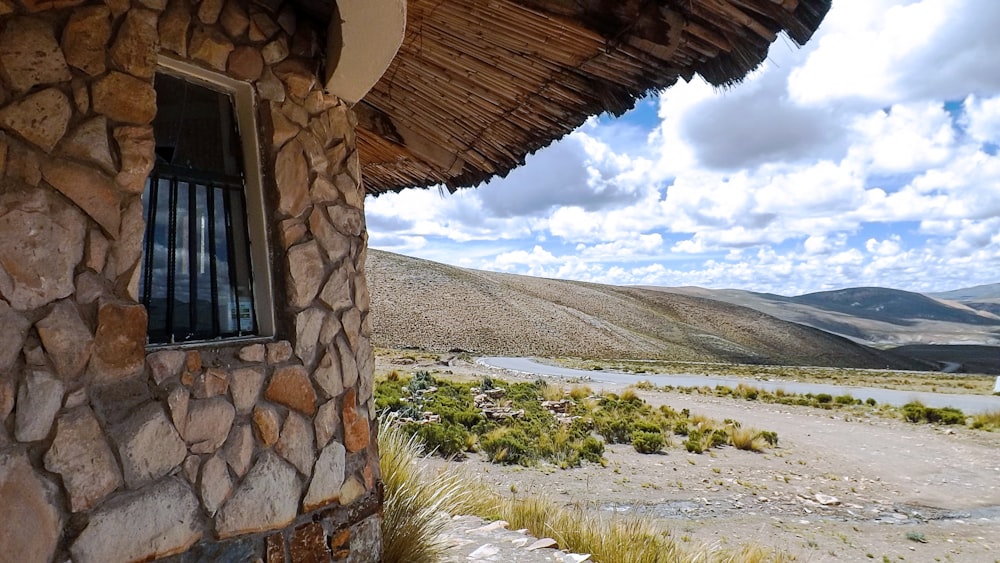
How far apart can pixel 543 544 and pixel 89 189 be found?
3.97 metres

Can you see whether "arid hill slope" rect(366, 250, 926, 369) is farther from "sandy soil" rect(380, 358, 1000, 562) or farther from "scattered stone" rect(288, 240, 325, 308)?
"scattered stone" rect(288, 240, 325, 308)

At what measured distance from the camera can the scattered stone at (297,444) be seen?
9.03 feet

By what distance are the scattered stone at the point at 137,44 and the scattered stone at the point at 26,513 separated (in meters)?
1.42

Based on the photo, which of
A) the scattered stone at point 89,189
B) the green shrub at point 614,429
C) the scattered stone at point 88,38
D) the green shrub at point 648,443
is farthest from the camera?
the green shrub at point 614,429

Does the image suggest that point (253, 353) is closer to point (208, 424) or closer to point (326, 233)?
point (208, 424)

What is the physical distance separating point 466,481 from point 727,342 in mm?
67019

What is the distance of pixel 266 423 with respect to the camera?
2680 mm

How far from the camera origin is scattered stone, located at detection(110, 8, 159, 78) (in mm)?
2381

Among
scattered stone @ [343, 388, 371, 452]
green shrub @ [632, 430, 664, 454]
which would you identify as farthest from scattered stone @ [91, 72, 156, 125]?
green shrub @ [632, 430, 664, 454]

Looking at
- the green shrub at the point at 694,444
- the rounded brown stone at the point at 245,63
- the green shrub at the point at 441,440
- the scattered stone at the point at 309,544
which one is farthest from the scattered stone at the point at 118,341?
the green shrub at the point at 694,444

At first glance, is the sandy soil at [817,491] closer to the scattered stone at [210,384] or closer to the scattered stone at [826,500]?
the scattered stone at [826,500]

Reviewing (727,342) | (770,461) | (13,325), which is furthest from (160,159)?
(727,342)

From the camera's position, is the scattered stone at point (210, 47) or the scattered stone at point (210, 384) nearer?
the scattered stone at point (210, 384)

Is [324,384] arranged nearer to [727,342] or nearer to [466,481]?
[466,481]
